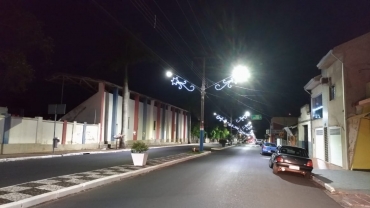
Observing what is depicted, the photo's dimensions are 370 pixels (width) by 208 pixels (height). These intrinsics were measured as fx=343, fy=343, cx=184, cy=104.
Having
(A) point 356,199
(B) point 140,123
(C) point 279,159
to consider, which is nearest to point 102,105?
(B) point 140,123

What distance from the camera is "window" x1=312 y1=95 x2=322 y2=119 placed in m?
28.2

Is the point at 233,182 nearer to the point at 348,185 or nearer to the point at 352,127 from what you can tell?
the point at 348,185

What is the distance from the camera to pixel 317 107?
2945 centimetres

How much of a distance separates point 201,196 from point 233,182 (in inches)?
138

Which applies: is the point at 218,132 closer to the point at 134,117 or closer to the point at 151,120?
the point at 151,120

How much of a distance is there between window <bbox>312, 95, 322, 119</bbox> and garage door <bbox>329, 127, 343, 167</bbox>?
531 cm

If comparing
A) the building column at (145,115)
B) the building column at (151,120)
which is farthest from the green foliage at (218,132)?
the building column at (145,115)

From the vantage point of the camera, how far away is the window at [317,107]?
92.6 ft

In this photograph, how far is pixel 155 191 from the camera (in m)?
10.4

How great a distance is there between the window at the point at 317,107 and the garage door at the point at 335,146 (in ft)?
17.4

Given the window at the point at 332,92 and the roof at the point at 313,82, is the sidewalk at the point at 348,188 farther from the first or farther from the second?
the roof at the point at 313,82

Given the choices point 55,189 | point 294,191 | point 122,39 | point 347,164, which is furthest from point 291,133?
point 55,189

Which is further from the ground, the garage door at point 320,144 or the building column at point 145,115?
the building column at point 145,115

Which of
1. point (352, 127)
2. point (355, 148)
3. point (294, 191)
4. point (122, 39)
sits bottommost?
point (294, 191)
